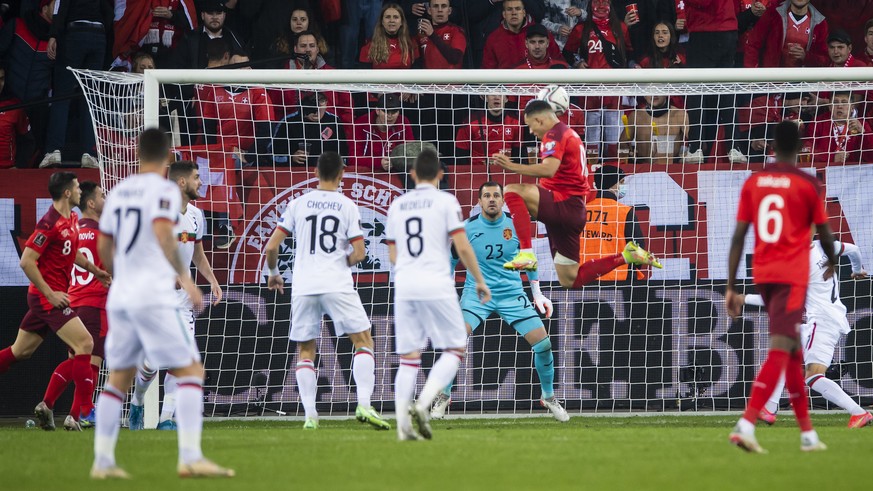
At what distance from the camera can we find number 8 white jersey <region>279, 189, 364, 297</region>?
35.8 ft

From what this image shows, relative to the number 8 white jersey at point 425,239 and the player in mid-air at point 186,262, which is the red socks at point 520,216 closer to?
the number 8 white jersey at point 425,239

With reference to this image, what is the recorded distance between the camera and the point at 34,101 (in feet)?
46.8

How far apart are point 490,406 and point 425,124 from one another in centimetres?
387

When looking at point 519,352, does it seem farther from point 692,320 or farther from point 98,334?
point 98,334

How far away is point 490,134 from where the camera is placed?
14.9m

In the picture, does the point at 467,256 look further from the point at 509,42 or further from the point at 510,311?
the point at 509,42

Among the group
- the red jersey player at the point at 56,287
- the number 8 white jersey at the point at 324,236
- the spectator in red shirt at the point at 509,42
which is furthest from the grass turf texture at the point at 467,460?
the spectator in red shirt at the point at 509,42

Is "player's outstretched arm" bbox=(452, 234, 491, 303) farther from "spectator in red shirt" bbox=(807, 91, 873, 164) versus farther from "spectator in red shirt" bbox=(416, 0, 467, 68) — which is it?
"spectator in red shirt" bbox=(416, 0, 467, 68)

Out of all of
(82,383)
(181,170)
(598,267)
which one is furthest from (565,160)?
(82,383)

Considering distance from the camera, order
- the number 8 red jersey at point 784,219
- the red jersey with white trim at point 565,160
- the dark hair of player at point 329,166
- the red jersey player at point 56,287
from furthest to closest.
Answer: the red jersey player at point 56,287
the red jersey with white trim at point 565,160
the dark hair of player at point 329,166
the number 8 red jersey at point 784,219

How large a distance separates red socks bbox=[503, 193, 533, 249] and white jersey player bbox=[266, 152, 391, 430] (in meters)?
1.70

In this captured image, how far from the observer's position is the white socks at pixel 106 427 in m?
6.91

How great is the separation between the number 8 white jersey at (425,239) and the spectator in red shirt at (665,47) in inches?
320

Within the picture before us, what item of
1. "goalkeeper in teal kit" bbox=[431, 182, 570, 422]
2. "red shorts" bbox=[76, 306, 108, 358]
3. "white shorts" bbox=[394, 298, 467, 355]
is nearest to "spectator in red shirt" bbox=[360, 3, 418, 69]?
"goalkeeper in teal kit" bbox=[431, 182, 570, 422]
